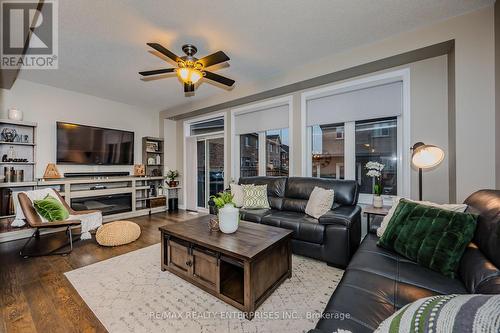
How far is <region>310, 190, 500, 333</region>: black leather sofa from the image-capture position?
104 cm

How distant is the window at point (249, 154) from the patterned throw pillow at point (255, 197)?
0.97 metres

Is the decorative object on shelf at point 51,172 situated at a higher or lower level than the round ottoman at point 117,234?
higher

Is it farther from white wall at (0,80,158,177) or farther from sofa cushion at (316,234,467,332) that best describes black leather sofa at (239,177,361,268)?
white wall at (0,80,158,177)

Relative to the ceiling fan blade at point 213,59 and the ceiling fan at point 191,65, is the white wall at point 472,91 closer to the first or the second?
the ceiling fan blade at point 213,59

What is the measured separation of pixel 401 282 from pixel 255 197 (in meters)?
2.42

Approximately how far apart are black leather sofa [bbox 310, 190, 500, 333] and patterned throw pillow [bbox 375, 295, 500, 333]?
1.31 feet

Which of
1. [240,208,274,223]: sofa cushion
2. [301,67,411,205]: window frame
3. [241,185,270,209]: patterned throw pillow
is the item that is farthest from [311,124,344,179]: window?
[240,208,274,223]: sofa cushion

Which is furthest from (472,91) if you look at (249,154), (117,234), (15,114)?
(15,114)

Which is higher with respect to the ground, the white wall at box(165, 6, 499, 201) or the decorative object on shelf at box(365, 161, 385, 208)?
the white wall at box(165, 6, 499, 201)

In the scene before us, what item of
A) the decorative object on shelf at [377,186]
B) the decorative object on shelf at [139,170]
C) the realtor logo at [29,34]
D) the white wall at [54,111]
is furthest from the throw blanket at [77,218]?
the decorative object on shelf at [377,186]

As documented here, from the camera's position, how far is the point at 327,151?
12.4 ft

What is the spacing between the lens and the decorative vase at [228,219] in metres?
2.18

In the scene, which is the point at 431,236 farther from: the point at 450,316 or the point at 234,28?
the point at 234,28

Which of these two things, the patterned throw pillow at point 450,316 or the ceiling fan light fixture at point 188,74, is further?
the ceiling fan light fixture at point 188,74
